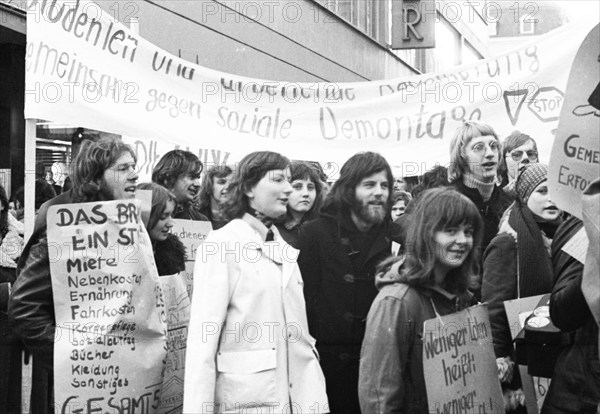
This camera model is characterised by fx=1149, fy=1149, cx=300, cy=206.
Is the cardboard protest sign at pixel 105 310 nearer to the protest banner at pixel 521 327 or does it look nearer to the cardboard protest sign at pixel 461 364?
the cardboard protest sign at pixel 461 364

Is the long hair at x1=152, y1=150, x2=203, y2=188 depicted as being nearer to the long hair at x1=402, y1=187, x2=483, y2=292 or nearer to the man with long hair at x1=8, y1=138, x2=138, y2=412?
the man with long hair at x1=8, y1=138, x2=138, y2=412

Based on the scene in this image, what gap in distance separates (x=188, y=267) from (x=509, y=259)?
1972mm

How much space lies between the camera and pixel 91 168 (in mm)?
5547

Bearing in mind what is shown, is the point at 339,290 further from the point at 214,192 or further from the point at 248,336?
the point at 214,192

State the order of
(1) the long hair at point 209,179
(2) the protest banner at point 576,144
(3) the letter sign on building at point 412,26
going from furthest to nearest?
(3) the letter sign on building at point 412,26, (1) the long hair at point 209,179, (2) the protest banner at point 576,144

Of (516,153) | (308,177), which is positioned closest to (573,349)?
(516,153)

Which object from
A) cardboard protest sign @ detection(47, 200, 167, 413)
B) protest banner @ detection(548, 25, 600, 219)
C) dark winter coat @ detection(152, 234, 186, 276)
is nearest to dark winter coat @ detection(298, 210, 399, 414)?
dark winter coat @ detection(152, 234, 186, 276)

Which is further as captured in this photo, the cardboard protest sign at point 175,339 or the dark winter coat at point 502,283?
the cardboard protest sign at point 175,339

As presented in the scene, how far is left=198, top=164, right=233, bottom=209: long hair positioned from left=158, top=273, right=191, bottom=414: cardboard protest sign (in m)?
1.36

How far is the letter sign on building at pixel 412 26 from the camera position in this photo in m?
17.4

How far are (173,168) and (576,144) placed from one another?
124 inches

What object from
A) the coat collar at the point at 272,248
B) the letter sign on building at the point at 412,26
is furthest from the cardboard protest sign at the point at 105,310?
the letter sign on building at the point at 412,26

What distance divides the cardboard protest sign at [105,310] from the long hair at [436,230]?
1.32 metres

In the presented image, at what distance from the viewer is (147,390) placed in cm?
528
